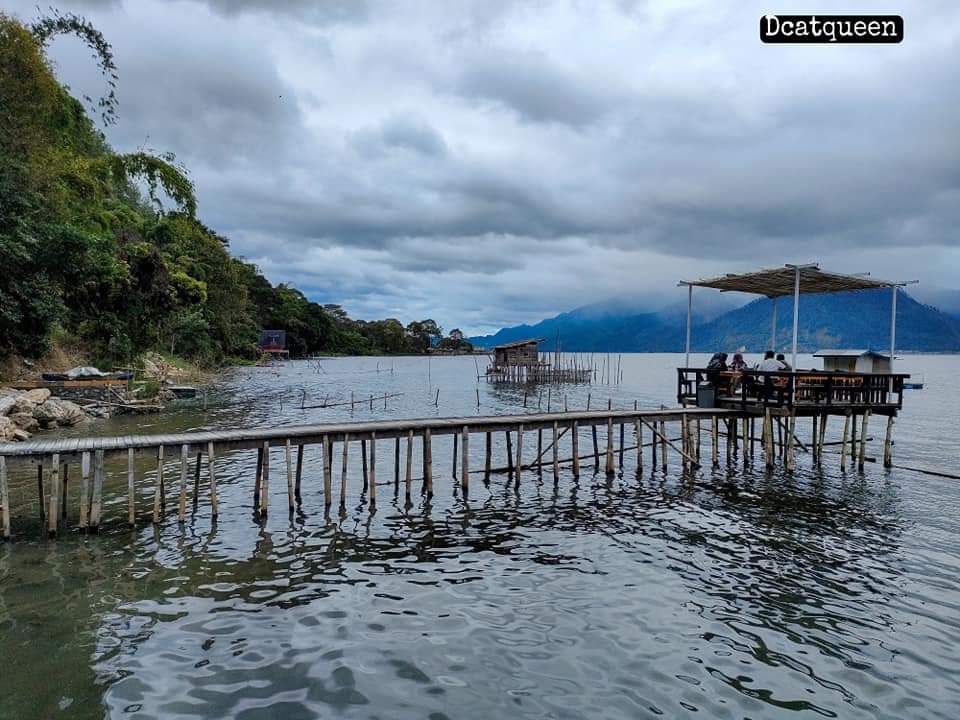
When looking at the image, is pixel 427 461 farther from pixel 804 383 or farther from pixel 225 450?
pixel 804 383

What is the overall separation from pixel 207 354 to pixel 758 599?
193 feet

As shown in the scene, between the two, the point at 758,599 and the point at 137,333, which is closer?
the point at 758,599

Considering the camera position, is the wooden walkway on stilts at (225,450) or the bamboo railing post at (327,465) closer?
the wooden walkway on stilts at (225,450)

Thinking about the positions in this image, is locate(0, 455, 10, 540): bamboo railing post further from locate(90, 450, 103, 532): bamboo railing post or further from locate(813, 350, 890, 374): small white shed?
locate(813, 350, 890, 374): small white shed

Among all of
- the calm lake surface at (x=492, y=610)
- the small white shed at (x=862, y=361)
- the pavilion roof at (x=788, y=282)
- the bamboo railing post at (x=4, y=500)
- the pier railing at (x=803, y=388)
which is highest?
the pavilion roof at (x=788, y=282)

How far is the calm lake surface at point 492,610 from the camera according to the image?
6.21 meters

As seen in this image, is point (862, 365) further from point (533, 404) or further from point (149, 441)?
point (533, 404)

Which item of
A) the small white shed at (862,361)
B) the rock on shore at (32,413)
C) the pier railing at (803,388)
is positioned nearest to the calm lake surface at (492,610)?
the pier railing at (803,388)

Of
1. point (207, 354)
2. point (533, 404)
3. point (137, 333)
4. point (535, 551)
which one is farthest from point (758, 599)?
point (207, 354)

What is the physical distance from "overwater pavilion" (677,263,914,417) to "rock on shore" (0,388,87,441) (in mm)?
22435

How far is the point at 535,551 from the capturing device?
10.8 m

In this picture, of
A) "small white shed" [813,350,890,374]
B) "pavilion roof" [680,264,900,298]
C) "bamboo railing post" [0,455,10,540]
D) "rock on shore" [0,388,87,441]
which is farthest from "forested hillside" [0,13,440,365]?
"small white shed" [813,350,890,374]

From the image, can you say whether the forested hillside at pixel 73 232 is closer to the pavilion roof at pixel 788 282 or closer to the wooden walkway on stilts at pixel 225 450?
the wooden walkway on stilts at pixel 225 450

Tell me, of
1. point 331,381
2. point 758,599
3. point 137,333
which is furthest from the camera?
point 331,381
